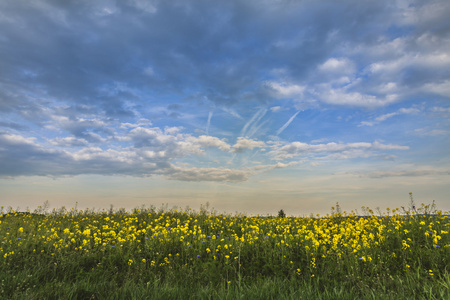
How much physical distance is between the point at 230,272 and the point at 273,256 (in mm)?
1050

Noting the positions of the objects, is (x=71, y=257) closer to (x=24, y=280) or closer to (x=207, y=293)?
(x=24, y=280)

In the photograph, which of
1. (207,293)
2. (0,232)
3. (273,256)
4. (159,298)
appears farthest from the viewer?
(0,232)

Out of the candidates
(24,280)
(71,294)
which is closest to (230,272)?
(71,294)

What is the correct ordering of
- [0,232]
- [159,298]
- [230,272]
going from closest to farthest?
[159,298] → [230,272] → [0,232]

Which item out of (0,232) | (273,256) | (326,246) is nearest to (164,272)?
(273,256)

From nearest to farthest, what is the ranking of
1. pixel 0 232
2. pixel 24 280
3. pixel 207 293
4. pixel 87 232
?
pixel 207 293
pixel 24 280
pixel 87 232
pixel 0 232

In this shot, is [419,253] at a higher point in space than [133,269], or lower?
higher

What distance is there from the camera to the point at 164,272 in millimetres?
5684

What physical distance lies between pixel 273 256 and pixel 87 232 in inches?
192

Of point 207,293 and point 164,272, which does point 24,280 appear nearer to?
point 164,272

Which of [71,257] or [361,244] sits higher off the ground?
[361,244]

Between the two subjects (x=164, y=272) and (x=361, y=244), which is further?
(x=361, y=244)

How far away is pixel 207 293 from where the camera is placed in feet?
13.2

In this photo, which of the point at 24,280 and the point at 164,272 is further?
the point at 164,272
